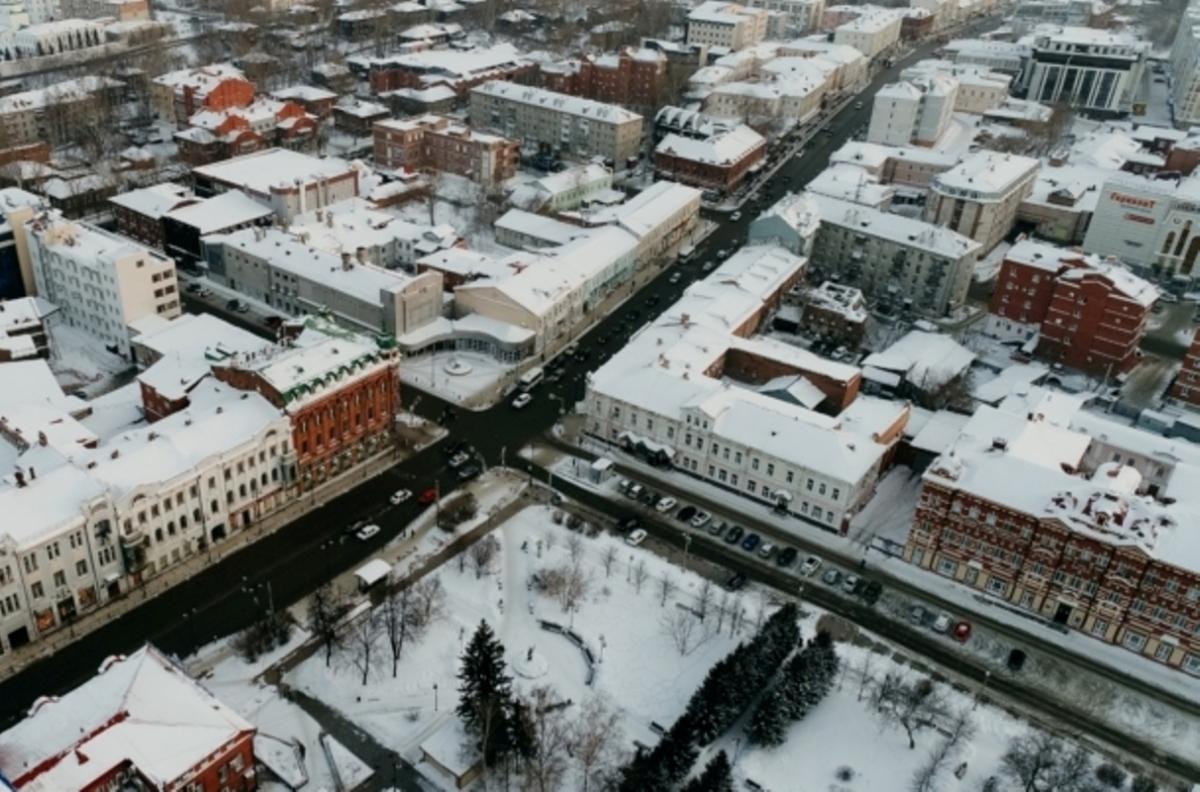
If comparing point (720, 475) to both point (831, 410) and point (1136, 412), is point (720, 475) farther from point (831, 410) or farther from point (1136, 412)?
point (1136, 412)

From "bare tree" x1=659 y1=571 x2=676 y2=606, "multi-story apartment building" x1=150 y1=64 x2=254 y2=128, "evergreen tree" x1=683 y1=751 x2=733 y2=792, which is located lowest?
"bare tree" x1=659 y1=571 x2=676 y2=606

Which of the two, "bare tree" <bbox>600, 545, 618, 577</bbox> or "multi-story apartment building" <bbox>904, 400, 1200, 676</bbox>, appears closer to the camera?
"multi-story apartment building" <bbox>904, 400, 1200, 676</bbox>

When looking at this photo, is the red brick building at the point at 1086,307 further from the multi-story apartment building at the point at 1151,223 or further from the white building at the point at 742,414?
the white building at the point at 742,414

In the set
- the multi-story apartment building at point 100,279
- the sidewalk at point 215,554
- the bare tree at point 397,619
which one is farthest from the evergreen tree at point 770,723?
the multi-story apartment building at point 100,279

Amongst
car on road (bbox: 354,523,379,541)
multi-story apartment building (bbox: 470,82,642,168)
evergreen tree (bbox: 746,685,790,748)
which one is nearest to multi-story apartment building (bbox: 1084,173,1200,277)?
multi-story apartment building (bbox: 470,82,642,168)

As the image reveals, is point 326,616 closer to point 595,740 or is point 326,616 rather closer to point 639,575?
point 595,740

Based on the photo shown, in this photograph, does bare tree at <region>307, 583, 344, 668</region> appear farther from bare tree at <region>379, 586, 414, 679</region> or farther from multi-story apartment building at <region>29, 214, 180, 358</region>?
multi-story apartment building at <region>29, 214, 180, 358</region>

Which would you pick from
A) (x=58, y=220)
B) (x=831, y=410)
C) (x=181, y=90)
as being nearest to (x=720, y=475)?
(x=831, y=410)

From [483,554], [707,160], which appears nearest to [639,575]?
[483,554]
